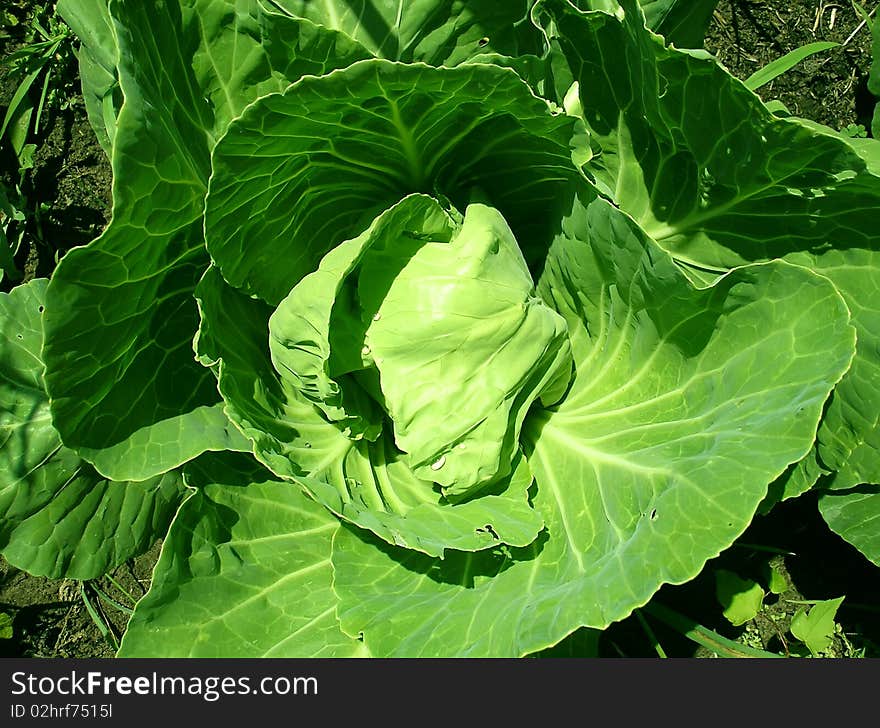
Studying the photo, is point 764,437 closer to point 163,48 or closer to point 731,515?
point 731,515

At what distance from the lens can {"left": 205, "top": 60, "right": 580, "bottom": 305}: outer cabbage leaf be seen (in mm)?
1848

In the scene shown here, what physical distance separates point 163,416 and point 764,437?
5.38 feet

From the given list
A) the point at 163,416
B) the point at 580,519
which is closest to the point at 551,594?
the point at 580,519

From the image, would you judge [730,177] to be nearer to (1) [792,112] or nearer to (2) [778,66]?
(2) [778,66]

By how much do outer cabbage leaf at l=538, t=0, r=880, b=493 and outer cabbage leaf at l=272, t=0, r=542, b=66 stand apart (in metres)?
0.22

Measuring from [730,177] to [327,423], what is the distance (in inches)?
53.0

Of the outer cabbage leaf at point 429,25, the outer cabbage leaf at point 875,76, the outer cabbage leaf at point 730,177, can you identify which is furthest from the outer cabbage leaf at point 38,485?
the outer cabbage leaf at point 875,76

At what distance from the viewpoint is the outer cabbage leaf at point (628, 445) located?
1878mm

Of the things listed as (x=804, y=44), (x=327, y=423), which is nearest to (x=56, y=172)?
(x=327, y=423)

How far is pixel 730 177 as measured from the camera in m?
2.15

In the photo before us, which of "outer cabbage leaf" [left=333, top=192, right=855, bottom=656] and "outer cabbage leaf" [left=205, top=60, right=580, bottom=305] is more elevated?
"outer cabbage leaf" [left=205, top=60, right=580, bottom=305]

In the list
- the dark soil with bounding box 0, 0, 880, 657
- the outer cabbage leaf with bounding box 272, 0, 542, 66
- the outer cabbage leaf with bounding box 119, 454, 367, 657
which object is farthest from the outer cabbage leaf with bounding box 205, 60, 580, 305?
the dark soil with bounding box 0, 0, 880, 657

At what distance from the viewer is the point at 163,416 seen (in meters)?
2.38

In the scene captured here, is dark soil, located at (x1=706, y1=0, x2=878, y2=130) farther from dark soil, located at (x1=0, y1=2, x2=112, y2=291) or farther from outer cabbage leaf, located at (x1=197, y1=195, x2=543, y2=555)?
dark soil, located at (x1=0, y1=2, x2=112, y2=291)
